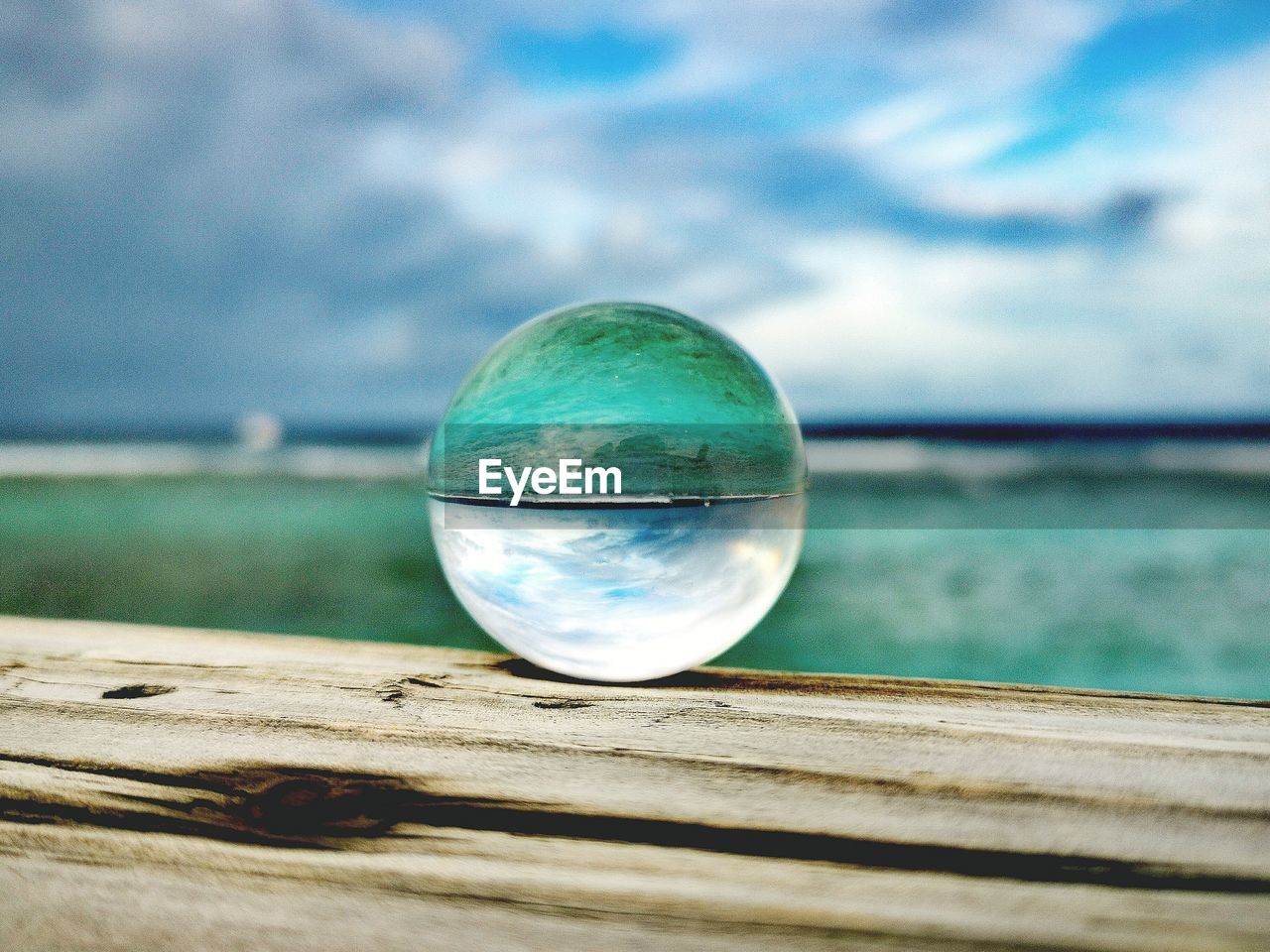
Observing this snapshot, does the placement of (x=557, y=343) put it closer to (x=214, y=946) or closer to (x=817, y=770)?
(x=817, y=770)

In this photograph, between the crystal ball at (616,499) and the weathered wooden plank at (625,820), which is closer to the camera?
the weathered wooden plank at (625,820)

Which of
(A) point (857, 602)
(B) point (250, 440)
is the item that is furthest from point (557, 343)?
(B) point (250, 440)

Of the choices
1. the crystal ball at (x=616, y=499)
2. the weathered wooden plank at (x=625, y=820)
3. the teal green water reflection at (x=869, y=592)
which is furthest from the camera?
the teal green water reflection at (x=869, y=592)

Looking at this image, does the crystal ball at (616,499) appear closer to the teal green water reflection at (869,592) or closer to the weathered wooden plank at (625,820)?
the weathered wooden plank at (625,820)

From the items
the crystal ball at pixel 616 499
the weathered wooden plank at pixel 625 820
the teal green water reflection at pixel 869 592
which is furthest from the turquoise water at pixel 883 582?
the weathered wooden plank at pixel 625 820

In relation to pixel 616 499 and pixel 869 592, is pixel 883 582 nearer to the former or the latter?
pixel 869 592

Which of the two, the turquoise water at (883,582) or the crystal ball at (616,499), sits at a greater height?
the crystal ball at (616,499)
